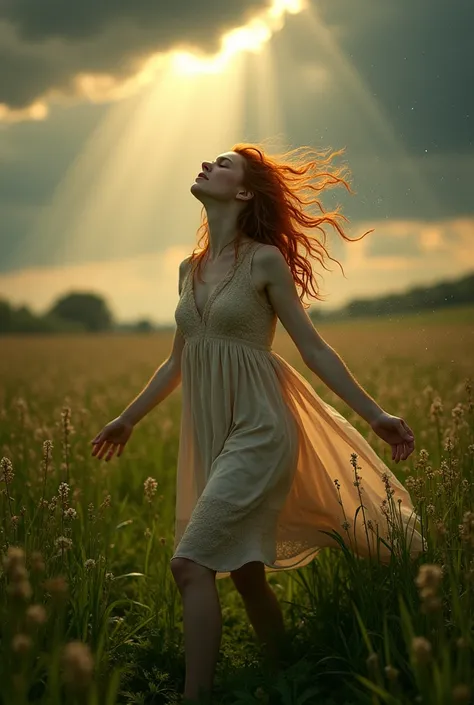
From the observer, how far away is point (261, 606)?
12.7 feet

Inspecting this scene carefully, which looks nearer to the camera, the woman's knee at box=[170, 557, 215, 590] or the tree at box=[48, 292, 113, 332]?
the woman's knee at box=[170, 557, 215, 590]

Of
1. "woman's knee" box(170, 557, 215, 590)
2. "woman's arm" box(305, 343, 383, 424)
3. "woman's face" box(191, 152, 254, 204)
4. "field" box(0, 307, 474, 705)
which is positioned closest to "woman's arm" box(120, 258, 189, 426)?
"field" box(0, 307, 474, 705)

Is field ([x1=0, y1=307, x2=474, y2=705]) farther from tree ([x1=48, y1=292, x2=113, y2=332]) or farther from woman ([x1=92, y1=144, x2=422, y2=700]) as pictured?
tree ([x1=48, y1=292, x2=113, y2=332])

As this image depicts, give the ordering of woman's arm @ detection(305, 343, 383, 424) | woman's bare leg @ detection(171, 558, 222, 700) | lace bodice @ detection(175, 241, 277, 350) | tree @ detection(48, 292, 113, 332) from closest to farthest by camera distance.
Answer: woman's bare leg @ detection(171, 558, 222, 700)
woman's arm @ detection(305, 343, 383, 424)
lace bodice @ detection(175, 241, 277, 350)
tree @ detection(48, 292, 113, 332)

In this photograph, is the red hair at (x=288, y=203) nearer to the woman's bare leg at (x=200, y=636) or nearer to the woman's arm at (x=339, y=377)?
the woman's arm at (x=339, y=377)

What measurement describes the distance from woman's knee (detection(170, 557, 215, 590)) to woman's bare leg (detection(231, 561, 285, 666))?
510mm

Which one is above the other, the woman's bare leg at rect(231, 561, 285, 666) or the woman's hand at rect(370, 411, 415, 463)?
the woman's hand at rect(370, 411, 415, 463)

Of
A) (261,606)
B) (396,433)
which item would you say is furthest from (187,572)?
(396,433)

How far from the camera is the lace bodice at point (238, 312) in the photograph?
379 centimetres

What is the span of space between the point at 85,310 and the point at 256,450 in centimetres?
4850

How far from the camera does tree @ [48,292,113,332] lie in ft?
165

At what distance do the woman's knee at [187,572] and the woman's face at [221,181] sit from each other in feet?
5.34

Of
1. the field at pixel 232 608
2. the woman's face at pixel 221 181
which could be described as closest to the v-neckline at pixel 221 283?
the woman's face at pixel 221 181

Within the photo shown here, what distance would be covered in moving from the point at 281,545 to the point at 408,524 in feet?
2.06
